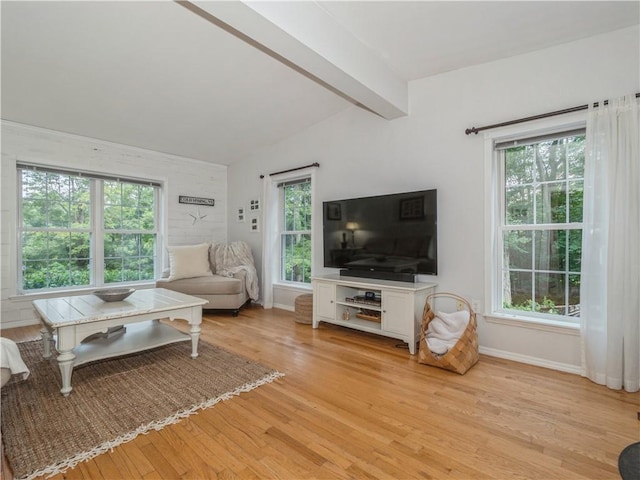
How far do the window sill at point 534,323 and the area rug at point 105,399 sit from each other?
6.03ft

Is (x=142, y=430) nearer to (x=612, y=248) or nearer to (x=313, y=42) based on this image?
(x=313, y=42)

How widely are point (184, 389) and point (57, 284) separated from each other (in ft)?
9.55

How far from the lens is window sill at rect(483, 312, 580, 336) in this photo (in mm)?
2361

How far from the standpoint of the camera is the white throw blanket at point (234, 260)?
4391 mm

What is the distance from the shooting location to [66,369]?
1.97 metres

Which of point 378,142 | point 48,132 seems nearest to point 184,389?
point 378,142

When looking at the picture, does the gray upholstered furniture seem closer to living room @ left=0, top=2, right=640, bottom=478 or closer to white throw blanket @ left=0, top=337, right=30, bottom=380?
living room @ left=0, top=2, right=640, bottom=478

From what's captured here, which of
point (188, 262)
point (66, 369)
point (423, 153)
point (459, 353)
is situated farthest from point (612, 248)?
point (188, 262)

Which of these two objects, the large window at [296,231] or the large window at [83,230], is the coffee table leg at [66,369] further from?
the large window at [296,231]

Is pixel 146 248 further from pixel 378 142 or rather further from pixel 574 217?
pixel 574 217

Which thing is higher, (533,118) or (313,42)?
(313,42)

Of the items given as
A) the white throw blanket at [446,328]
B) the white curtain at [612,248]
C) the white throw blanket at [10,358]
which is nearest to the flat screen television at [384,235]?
the white throw blanket at [446,328]

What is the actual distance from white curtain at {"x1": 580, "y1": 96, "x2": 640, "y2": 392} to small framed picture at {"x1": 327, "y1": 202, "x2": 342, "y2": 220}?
2.11 metres

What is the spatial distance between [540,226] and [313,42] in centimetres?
221
